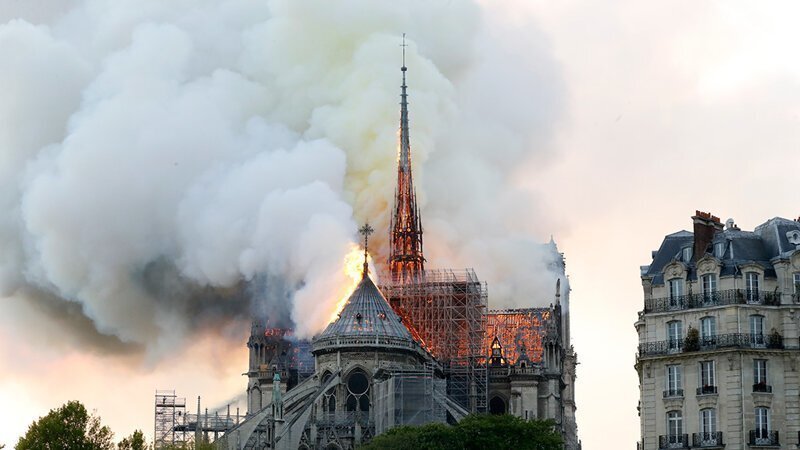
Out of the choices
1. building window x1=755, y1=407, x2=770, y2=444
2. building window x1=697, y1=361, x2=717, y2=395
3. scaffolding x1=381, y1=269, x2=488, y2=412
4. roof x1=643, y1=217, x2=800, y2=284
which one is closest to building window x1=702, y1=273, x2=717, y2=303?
roof x1=643, y1=217, x2=800, y2=284

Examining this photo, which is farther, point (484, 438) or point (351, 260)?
point (351, 260)

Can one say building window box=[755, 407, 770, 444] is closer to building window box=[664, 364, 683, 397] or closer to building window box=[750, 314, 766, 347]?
building window box=[750, 314, 766, 347]

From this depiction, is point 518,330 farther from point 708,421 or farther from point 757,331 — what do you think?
point 708,421

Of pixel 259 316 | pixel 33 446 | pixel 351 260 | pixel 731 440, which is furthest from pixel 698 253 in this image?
pixel 259 316

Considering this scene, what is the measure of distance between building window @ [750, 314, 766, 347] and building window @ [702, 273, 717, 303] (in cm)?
207

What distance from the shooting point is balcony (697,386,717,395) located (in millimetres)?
84625

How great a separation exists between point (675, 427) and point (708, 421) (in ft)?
5.89

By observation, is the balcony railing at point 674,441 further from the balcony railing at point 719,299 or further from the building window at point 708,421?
the balcony railing at point 719,299

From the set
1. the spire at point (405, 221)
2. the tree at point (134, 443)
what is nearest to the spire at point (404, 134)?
the spire at point (405, 221)

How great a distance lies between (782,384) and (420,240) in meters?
63.5

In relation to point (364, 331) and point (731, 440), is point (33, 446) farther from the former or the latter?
point (731, 440)

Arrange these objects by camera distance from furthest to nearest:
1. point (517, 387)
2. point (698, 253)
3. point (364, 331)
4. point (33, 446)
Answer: point (517, 387) → point (364, 331) → point (33, 446) → point (698, 253)

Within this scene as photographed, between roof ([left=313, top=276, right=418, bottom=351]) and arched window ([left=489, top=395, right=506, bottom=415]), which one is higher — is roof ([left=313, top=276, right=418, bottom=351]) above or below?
above

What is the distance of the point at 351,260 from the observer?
431ft
